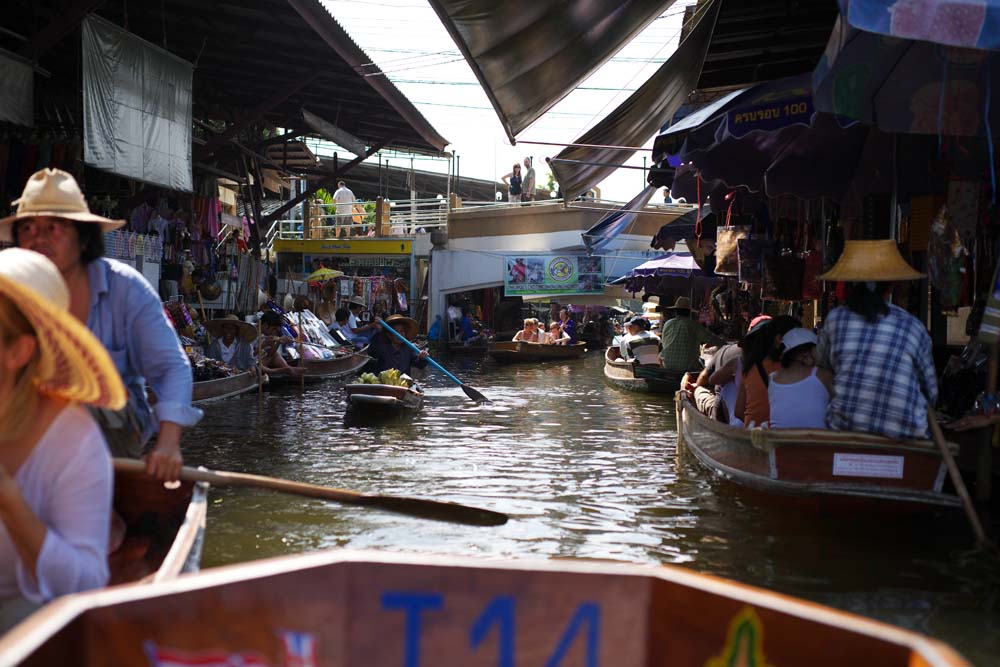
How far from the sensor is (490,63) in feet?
24.9

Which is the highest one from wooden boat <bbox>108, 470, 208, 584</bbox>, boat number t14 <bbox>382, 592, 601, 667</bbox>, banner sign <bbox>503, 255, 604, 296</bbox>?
banner sign <bbox>503, 255, 604, 296</bbox>

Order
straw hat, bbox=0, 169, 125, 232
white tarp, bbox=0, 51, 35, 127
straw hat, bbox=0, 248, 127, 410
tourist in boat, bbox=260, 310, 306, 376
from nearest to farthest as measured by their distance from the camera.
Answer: straw hat, bbox=0, 248, 127, 410, straw hat, bbox=0, 169, 125, 232, white tarp, bbox=0, 51, 35, 127, tourist in boat, bbox=260, 310, 306, 376

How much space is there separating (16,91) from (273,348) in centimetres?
697

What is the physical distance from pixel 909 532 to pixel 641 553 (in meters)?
1.77

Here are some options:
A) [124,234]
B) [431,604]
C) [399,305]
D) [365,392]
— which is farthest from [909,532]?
[399,305]

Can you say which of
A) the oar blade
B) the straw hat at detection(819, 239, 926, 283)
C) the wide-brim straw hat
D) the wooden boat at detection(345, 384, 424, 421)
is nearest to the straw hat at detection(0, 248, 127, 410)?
the straw hat at detection(819, 239, 926, 283)

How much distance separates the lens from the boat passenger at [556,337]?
79.4ft

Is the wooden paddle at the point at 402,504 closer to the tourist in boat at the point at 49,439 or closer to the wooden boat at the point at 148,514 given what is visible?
the wooden boat at the point at 148,514

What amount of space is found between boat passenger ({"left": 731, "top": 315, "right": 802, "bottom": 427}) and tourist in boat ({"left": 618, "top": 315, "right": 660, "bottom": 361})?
10.2 metres

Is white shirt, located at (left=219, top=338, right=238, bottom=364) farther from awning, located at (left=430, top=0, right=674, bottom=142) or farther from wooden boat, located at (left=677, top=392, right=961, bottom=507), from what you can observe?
wooden boat, located at (left=677, top=392, right=961, bottom=507)

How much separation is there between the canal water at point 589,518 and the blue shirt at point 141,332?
2893 mm

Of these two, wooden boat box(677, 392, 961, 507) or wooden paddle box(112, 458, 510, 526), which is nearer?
wooden paddle box(112, 458, 510, 526)

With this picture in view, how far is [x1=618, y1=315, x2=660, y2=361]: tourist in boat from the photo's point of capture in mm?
18203

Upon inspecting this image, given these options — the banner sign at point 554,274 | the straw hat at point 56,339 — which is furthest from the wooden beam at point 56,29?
the banner sign at point 554,274
